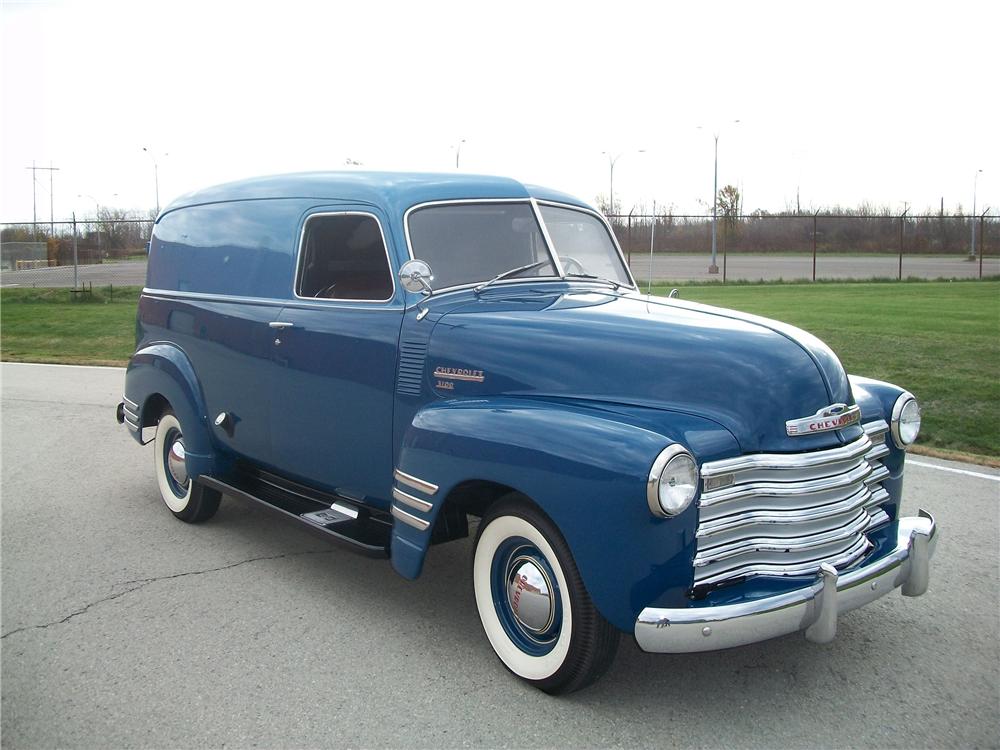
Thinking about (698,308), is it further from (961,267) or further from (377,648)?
(961,267)

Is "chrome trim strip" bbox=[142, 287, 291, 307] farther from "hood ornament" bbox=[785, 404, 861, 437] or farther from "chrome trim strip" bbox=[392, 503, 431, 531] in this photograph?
"hood ornament" bbox=[785, 404, 861, 437]

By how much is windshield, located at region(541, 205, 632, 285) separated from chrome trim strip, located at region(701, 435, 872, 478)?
5.89ft

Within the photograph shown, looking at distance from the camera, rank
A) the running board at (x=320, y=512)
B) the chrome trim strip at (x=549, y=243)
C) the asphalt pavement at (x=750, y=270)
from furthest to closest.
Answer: the asphalt pavement at (x=750, y=270) → the chrome trim strip at (x=549, y=243) → the running board at (x=320, y=512)

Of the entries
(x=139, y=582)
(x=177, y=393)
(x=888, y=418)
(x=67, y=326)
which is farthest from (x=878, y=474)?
(x=67, y=326)

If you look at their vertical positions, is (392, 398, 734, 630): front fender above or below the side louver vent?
below

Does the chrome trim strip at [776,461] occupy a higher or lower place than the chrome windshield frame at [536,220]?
lower

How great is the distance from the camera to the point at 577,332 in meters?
3.96

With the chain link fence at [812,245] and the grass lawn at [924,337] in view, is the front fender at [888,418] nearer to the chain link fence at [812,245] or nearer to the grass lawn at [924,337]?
the grass lawn at [924,337]

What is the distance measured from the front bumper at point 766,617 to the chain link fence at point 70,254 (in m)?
25.8

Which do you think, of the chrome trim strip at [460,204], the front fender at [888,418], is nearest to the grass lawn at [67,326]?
the chrome trim strip at [460,204]

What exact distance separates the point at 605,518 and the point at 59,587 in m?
3.17

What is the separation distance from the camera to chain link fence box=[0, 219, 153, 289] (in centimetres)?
2897

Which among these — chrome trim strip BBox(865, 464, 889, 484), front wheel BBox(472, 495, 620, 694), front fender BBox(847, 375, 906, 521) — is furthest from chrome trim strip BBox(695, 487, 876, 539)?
front fender BBox(847, 375, 906, 521)

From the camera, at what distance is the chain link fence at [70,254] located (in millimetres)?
28969
